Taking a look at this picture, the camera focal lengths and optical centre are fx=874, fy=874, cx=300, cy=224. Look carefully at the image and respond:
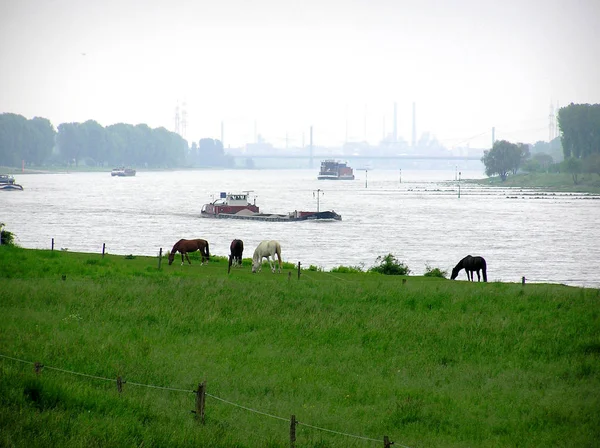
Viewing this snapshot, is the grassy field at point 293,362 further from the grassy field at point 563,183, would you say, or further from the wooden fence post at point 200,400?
the grassy field at point 563,183

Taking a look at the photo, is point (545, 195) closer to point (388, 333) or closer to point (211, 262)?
point (211, 262)

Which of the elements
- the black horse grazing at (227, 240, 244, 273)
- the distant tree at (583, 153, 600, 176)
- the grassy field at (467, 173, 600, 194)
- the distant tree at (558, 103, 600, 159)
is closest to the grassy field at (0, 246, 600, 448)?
the black horse grazing at (227, 240, 244, 273)

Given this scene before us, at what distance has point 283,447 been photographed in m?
13.2

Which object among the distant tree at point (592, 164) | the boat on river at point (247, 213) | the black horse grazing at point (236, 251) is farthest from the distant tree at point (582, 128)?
the black horse grazing at point (236, 251)

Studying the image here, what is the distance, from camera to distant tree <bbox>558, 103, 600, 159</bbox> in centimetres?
17650

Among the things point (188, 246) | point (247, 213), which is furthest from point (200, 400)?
point (247, 213)

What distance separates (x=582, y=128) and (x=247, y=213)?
10118cm

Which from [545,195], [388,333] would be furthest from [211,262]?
[545,195]

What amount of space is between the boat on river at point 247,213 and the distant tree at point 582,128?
9363 centimetres

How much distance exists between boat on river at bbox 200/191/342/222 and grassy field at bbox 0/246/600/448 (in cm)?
6659

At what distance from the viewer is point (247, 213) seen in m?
99.4

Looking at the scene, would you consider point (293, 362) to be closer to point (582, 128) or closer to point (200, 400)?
point (200, 400)

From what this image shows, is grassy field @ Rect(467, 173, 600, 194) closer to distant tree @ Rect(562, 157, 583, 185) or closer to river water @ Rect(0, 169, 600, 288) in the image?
distant tree @ Rect(562, 157, 583, 185)

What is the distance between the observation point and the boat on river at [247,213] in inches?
3777
